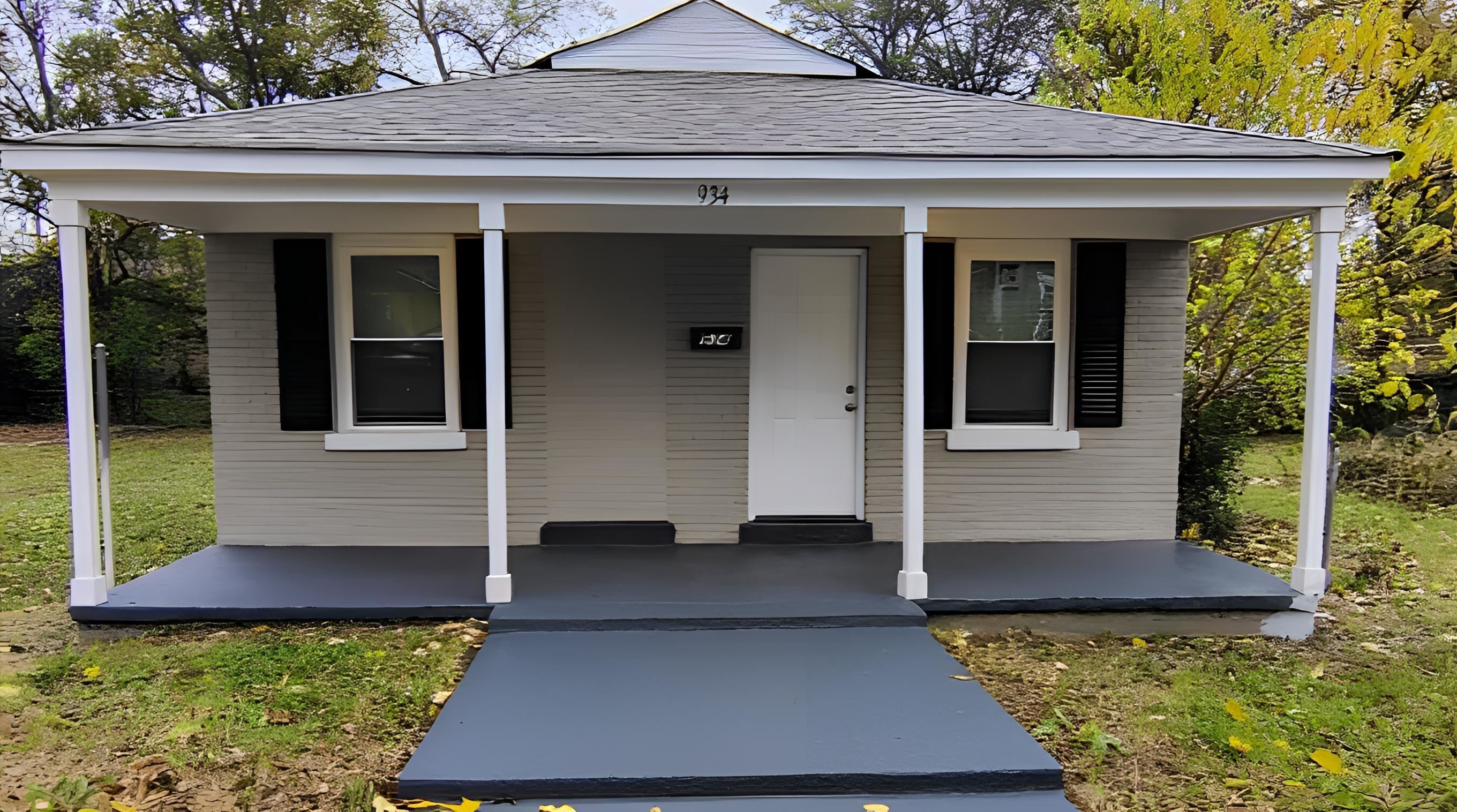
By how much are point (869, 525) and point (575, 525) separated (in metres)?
2.14

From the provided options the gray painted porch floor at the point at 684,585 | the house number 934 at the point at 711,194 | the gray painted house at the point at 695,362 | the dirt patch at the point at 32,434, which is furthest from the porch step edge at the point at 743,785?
the dirt patch at the point at 32,434

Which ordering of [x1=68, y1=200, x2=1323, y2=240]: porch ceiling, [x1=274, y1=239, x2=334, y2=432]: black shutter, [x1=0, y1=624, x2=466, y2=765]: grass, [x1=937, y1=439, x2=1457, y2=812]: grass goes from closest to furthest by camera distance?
[x1=937, y1=439, x2=1457, y2=812]: grass, [x1=0, y1=624, x2=466, y2=765]: grass, [x1=68, y1=200, x2=1323, y2=240]: porch ceiling, [x1=274, y1=239, x2=334, y2=432]: black shutter

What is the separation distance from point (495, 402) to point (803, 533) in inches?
Answer: 101

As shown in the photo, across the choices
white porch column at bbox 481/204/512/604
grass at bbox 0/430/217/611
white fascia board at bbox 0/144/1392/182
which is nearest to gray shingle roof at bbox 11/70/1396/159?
white fascia board at bbox 0/144/1392/182

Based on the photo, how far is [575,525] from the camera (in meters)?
6.31

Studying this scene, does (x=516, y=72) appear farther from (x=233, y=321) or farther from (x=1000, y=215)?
(x=1000, y=215)

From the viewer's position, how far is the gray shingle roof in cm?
476

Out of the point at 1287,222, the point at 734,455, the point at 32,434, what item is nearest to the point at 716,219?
the point at 734,455

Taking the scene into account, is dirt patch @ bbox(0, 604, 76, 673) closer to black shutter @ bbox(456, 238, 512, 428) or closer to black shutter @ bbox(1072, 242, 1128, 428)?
black shutter @ bbox(456, 238, 512, 428)

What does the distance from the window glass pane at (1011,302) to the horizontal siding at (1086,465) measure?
1.94 ft

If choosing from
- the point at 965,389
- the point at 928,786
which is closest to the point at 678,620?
the point at 928,786

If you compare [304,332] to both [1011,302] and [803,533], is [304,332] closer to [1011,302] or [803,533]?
[803,533]

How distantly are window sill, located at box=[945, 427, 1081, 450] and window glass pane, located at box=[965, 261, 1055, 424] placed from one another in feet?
0.40

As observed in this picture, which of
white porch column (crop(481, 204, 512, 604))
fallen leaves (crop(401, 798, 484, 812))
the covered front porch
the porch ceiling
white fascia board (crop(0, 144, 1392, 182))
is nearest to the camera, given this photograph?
fallen leaves (crop(401, 798, 484, 812))
